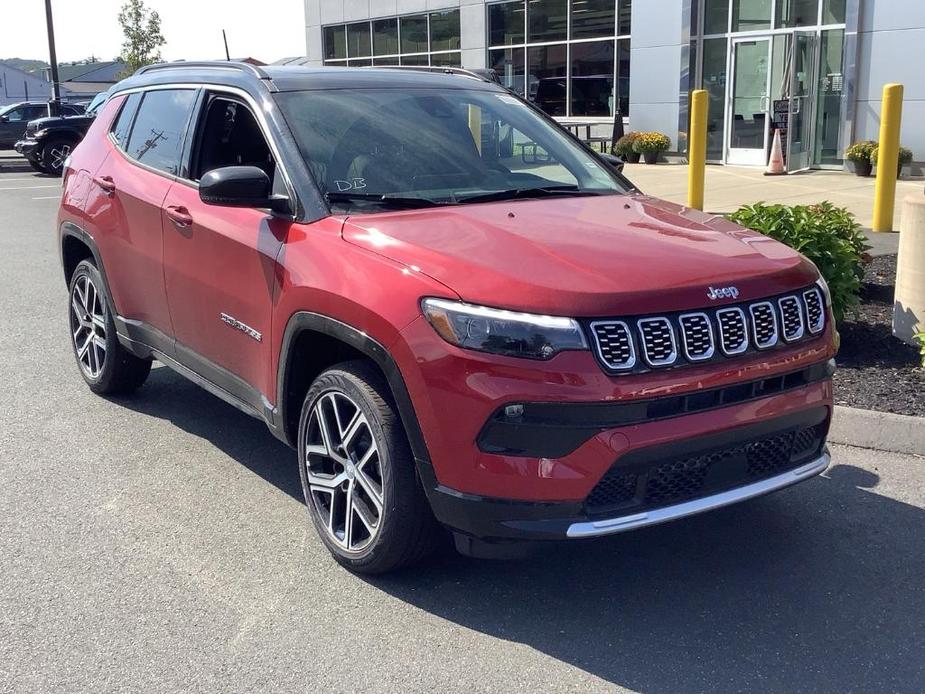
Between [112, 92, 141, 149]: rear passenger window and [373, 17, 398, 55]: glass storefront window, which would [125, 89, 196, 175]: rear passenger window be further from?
[373, 17, 398, 55]: glass storefront window

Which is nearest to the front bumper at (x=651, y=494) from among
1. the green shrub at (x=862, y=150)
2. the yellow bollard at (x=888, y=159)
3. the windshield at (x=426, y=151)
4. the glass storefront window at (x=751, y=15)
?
the windshield at (x=426, y=151)

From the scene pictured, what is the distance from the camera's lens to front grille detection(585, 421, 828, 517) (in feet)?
10.6

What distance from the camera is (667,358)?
127 inches

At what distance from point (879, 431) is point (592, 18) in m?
20.7

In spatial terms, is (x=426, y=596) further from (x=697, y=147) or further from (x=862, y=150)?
(x=862, y=150)

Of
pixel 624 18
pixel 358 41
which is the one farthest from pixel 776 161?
pixel 358 41

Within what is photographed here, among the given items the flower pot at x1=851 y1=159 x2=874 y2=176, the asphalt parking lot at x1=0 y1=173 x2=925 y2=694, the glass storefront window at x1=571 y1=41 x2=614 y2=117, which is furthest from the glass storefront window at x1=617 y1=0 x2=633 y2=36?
the asphalt parking lot at x1=0 y1=173 x2=925 y2=694

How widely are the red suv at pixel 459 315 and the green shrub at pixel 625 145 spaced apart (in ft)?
57.1

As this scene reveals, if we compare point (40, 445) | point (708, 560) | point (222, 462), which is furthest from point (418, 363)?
point (40, 445)

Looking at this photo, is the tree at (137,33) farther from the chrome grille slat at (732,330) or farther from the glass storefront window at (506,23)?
the chrome grille slat at (732,330)

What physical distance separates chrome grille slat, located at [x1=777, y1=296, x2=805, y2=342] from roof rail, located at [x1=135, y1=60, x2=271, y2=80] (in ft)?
8.09

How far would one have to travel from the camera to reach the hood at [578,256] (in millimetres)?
3215

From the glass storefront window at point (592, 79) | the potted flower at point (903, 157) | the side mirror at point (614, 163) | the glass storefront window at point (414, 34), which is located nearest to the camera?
the side mirror at point (614, 163)

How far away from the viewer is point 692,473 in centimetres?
338
